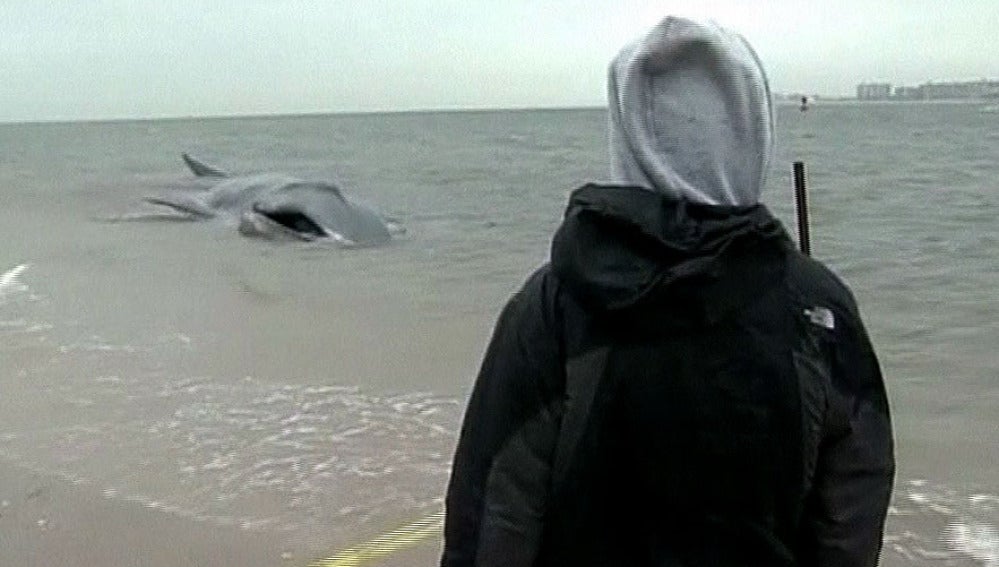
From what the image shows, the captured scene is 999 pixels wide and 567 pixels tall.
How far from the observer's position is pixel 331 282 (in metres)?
11.1

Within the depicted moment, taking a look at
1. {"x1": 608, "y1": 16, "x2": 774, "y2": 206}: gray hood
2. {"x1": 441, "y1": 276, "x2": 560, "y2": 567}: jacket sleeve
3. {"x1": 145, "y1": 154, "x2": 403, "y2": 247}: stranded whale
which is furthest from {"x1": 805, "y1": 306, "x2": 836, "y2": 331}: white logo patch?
{"x1": 145, "y1": 154, "x2": 403, "y2": 247}: stranded whale

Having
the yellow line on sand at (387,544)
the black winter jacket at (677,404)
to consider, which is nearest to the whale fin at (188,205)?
the yellow line on sand at (387,544)

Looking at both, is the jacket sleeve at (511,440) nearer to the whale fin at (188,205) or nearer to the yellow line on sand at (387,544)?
the yellow line on sand at (387,544)

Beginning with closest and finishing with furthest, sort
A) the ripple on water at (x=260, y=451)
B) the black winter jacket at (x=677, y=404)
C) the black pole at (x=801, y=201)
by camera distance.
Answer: the black winter jacket at (x=677, y=404), the black pole at (x=801, y=201), the ripple on water at (x=260, y=451)

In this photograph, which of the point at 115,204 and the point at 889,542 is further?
the point at 115,204

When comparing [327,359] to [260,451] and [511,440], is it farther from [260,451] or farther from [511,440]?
[511,440]

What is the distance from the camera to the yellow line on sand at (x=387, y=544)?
4.28m

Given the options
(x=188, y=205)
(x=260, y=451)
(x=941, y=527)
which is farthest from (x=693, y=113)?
(x=188, y=205)

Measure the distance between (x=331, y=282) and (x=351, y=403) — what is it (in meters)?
4.73

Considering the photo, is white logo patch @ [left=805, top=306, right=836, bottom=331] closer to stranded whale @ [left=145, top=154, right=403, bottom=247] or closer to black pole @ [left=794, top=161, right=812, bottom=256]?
black pole @ [left=794, top=161, right=812, bottom=256]

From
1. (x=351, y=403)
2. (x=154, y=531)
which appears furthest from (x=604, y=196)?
(x=351, y=403)

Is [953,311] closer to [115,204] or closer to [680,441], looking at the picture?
[680,441]

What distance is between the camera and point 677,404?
1599 mm

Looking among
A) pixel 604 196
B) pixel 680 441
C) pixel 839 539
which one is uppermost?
pixel 604 196
